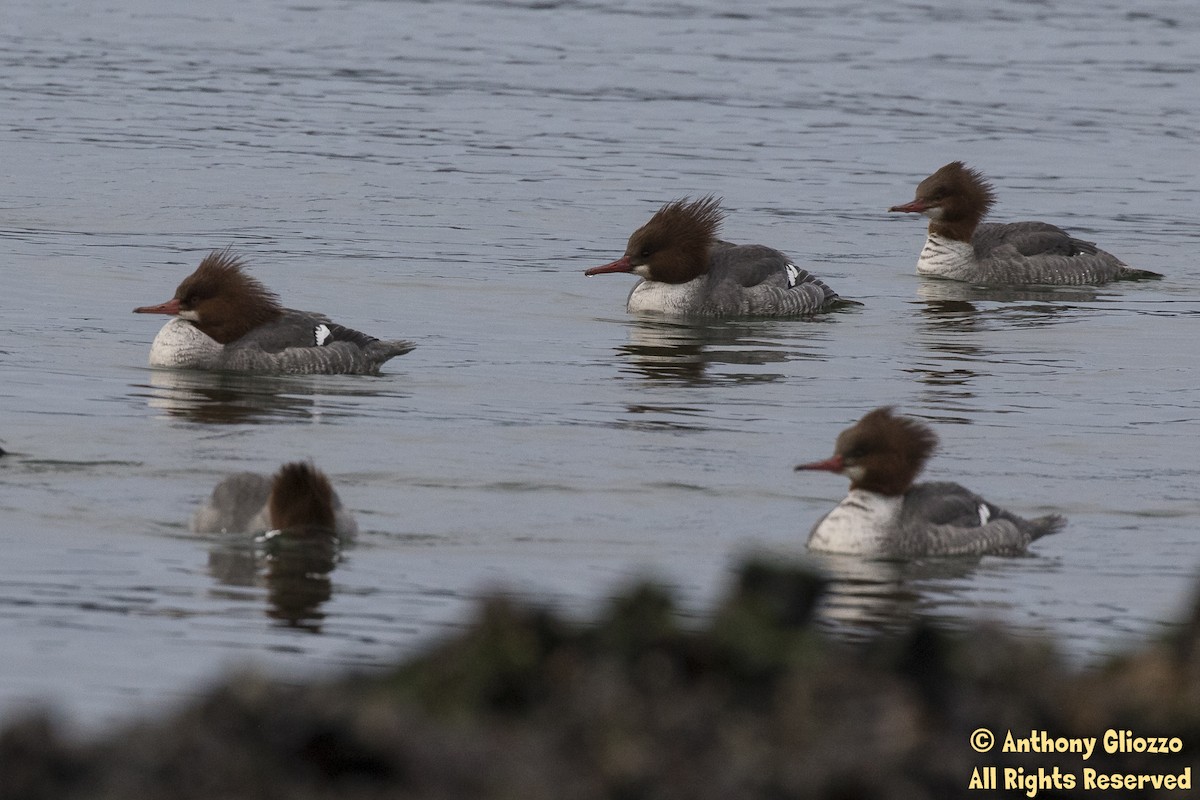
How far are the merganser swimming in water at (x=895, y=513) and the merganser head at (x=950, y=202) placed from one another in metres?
12.3

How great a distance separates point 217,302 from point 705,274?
5.96m

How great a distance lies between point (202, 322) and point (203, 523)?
594 centimetres

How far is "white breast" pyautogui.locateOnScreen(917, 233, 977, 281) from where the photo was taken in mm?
24188

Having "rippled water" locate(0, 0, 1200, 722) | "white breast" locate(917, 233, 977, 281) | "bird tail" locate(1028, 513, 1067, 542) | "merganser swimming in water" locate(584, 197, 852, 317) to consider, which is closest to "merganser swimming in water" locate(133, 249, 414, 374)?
"rippled water" locate(0, 0, 1200, 722)

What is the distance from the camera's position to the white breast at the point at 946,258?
24.2m

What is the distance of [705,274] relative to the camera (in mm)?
21969

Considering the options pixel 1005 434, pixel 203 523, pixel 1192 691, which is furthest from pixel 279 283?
pixel 1192 691

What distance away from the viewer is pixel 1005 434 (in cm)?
1594

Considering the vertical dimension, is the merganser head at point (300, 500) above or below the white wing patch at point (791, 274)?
below

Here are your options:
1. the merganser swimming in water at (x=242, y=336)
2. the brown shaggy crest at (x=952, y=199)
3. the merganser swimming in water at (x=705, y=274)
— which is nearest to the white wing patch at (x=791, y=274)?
the merganser swimming in water at (x=705, y=274)

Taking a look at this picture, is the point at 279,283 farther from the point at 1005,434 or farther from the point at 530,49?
the point at 530,49

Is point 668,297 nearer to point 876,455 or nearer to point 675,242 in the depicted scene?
point 675,242

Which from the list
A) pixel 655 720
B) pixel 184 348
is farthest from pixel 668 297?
pixel 655 720

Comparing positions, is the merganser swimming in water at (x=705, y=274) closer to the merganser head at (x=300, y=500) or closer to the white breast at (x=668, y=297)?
the white breast at (x=668, y=297)
